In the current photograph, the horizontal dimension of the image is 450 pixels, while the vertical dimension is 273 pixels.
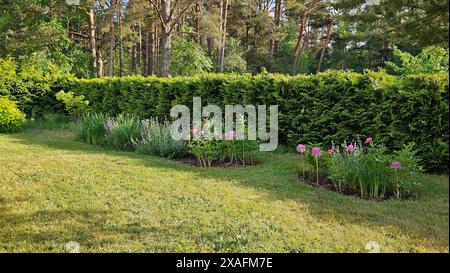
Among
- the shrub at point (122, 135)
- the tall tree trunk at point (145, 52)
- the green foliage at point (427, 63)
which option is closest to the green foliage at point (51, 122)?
the shrub at point (122, 135)

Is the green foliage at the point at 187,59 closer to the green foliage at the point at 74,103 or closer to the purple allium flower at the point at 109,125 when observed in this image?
the green foliage at the point at 74,103

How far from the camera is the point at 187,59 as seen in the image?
1855 centimetres

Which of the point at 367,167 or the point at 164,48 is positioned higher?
the point at 164,48

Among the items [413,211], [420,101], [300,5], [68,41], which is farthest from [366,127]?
[300,5]

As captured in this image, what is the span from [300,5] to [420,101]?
18.3 m

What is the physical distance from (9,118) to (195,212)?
736cm

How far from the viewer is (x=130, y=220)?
3510 millimetres

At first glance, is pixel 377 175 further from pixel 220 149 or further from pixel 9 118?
pixel 9 118

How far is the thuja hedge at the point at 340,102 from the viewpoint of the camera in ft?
17.2

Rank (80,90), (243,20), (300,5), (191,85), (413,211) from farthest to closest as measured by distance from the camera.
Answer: (243,20), (300,5), (80,90), (191,85), (413,211)

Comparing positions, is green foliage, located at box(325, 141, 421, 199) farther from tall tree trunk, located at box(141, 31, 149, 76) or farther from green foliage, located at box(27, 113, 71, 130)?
tall tree trunk, located at box(141, 31, 149, 76)

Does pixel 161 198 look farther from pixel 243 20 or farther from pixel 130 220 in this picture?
pixel 243 20

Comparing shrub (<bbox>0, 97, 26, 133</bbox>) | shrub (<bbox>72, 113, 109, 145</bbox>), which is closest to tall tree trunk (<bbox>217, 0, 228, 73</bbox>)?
shrub (<bbox>0, 97, 26, 133</bbox>)

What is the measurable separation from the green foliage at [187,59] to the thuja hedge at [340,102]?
350 inches
